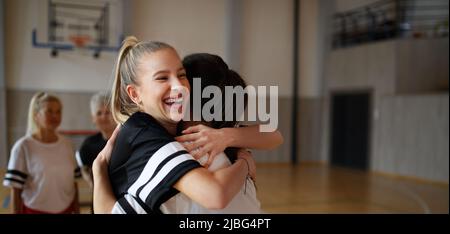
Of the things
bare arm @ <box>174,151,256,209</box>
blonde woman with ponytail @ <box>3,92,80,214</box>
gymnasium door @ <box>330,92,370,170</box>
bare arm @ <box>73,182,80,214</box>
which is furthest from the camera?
gymnasium door @ <box>330,92,370,170</box>

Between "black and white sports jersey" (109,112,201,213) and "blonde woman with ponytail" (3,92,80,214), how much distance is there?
1.94 ft

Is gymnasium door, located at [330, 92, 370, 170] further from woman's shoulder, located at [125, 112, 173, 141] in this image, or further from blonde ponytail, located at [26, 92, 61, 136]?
woman's shoulder, located at [125, 112, 173, 141]

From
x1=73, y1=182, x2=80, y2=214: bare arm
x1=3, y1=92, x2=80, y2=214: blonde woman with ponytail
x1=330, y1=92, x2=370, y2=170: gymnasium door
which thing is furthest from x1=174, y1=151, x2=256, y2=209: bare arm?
x1=330, y1=92, x2=370, y2=170: gymnasium door

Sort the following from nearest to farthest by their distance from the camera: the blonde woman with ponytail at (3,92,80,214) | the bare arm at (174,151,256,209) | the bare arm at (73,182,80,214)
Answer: the bare arm at (174,151,256,209)
the bare arm at (73,182,80,214)
the blonde woman with ponytail at (3,92,80,214)

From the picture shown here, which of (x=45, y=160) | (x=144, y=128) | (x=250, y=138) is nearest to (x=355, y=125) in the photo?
(x=45, y=160)

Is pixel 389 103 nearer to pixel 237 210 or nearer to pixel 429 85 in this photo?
pixel 429 85

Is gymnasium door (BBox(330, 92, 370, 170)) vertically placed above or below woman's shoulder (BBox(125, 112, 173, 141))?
below

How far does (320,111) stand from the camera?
3725 millimetres

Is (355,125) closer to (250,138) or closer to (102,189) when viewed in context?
(250,138)

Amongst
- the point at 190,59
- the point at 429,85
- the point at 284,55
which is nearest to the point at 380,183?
the point at 429,85

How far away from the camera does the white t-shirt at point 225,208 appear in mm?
513

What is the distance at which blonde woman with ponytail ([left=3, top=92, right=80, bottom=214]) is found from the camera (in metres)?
1.07

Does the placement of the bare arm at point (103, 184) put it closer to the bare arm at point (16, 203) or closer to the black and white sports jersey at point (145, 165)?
the black and white sports jersey at point (145, 165)

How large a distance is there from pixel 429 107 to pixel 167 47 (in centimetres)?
589
